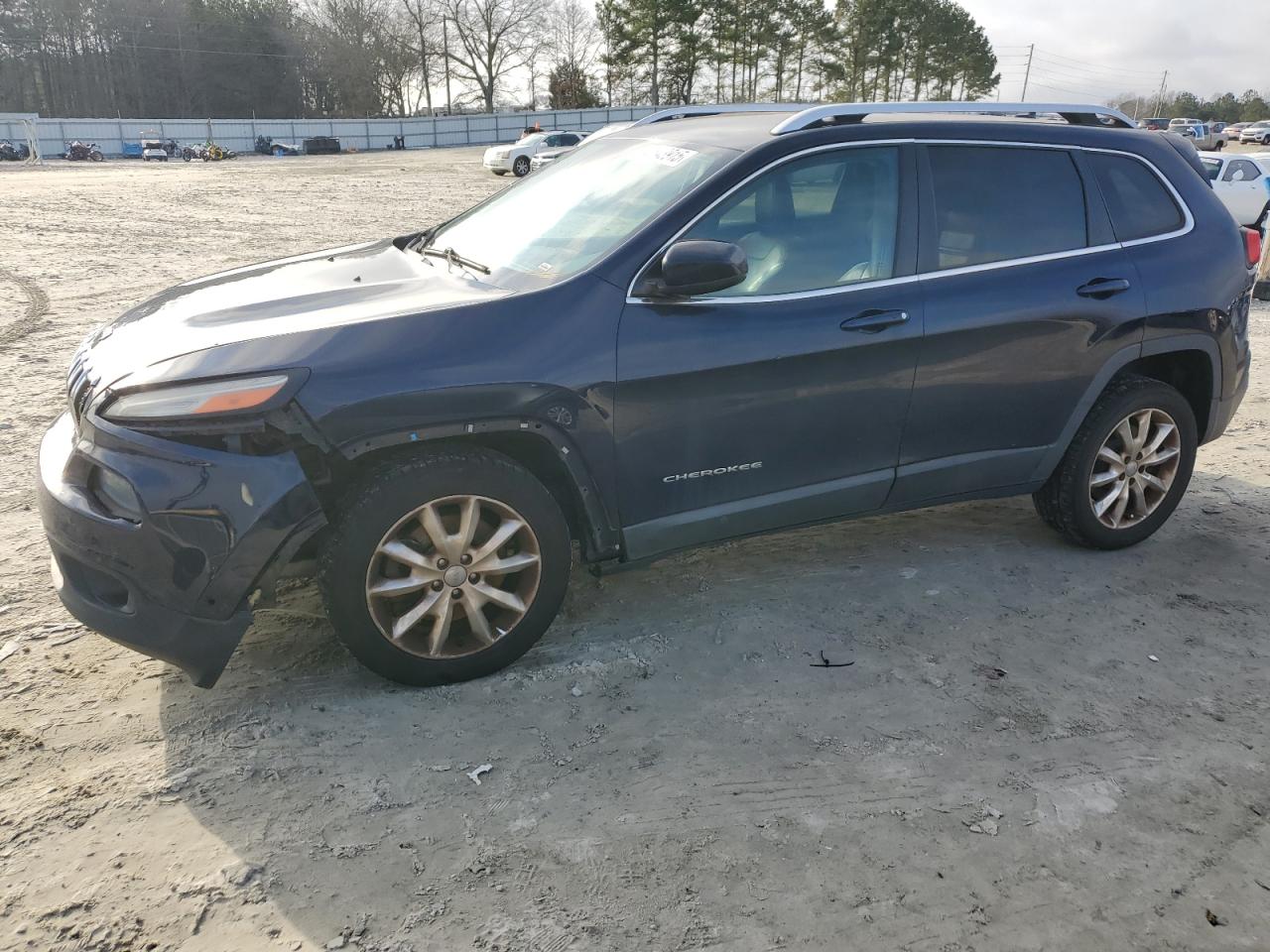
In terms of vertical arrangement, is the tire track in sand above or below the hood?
below

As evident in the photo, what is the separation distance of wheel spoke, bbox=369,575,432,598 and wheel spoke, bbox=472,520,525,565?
179 millimetres

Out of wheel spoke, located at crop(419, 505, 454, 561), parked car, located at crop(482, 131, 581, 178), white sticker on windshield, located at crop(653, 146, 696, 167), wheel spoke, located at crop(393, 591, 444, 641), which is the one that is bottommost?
wheel spoke, located at crop(393, 591, 444, 641)

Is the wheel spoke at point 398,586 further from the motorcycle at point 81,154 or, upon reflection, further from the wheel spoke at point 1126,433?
the motorcycle at point 81,154

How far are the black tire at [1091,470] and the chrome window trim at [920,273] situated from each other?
67 centimetres

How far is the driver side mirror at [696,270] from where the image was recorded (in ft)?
10.6

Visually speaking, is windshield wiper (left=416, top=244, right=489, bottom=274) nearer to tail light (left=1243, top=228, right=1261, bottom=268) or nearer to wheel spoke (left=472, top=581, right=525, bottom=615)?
wheel spoke (left=472, top=581, right=525, bottom=615)

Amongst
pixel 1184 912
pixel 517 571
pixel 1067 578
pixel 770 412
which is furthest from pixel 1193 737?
pixel 517 571

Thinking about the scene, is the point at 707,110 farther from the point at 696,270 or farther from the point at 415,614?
the point at 415,614

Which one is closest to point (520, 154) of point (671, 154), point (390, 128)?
point (671, 154)

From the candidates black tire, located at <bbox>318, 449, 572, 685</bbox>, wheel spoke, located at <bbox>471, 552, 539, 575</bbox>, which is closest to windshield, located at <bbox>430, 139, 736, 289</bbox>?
black tire, located at <bbox>318, 449, 572, 685</bbox>

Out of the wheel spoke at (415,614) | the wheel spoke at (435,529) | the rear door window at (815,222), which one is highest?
the rear door window at (815,222)

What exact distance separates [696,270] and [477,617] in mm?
1382

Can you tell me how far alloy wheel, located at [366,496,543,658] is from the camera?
10.2ft

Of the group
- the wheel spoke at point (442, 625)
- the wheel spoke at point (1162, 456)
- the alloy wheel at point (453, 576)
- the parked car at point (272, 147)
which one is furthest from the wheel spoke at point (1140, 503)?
the parked car at point (272, 147)
